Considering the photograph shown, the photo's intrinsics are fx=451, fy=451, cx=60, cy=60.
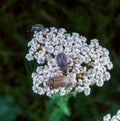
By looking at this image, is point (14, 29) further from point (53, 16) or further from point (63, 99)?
point (63, 99)

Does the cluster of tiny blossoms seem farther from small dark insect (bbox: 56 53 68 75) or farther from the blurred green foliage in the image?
the blurred green foliage

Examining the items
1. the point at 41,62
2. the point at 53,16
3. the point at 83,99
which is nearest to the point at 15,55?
the point at 53,16

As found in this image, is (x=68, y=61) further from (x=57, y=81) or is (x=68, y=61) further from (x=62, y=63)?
(x=57, y=81)

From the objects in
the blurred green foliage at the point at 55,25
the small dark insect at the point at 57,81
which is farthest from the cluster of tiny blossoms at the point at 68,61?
the blurred green foliage at the point at 55,25

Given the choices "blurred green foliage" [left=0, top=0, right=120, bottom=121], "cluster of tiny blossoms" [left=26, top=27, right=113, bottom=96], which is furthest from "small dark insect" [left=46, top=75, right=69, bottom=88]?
"blurred green foliage" [left=0, top=0, right=120, bottom=121]

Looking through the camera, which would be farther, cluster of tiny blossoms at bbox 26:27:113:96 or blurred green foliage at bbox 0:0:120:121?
blurred green foliage at bbox 0:0:120:121

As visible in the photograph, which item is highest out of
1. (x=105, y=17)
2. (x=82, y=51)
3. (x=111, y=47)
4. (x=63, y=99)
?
(x=105, y=17)
